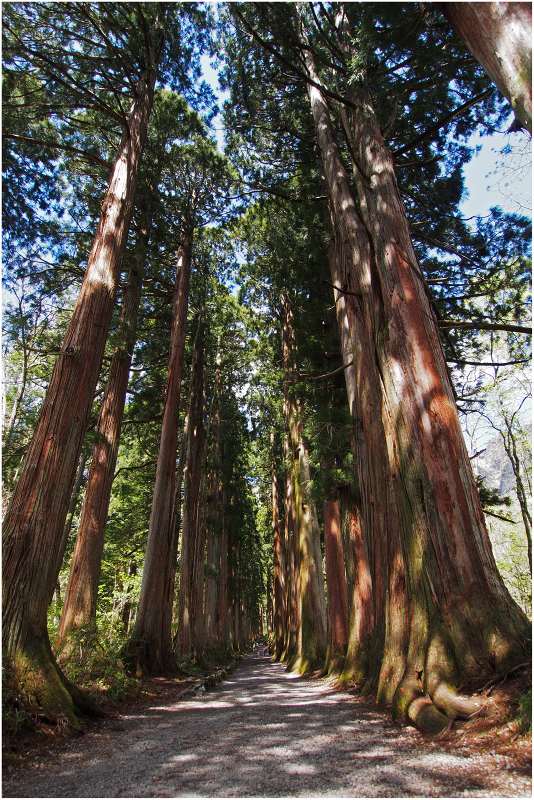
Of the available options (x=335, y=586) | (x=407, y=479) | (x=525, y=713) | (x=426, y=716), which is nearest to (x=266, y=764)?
(x=426, y=716)

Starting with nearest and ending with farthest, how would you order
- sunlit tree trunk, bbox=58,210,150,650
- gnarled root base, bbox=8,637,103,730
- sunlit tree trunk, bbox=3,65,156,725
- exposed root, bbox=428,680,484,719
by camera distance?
1. exposed root, bbox=428,680,484,719
2. gnarled root base, bbox=8,637,103,730
3. sunlit tree trunk, bbox=3,65,156,725
4. sunlit tree trunk, bbox=58,210,150,650

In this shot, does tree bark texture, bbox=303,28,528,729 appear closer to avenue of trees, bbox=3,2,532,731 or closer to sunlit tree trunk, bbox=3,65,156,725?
avenue of trees, bbox=3,2,532,731

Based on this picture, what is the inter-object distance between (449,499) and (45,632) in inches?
160

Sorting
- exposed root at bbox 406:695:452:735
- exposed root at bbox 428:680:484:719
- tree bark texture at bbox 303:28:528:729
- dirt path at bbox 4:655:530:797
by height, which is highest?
tree bark texture at bbox 303:28:528:729

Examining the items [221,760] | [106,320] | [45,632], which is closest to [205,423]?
[106,320]

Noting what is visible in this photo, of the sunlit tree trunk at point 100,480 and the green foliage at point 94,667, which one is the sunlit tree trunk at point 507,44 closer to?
the green foliage at point 94,667

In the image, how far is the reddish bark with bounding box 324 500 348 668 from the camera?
10.3 metres

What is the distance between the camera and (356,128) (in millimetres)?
6996

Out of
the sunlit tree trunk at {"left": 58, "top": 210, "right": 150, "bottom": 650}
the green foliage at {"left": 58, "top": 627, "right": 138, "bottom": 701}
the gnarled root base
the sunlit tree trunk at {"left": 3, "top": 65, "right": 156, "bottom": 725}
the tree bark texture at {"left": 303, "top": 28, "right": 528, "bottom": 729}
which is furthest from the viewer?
the sunlit tree trunk at {"left": 58, "top": 210, "right": 150, "bottom": 650}

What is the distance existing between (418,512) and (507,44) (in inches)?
144

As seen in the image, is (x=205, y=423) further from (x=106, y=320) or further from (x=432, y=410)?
(x=432, y=410)

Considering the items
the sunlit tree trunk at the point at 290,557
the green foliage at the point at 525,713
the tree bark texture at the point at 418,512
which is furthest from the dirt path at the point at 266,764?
the sunlit tree trunk at the point at 290,557

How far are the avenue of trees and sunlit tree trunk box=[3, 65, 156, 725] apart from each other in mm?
23

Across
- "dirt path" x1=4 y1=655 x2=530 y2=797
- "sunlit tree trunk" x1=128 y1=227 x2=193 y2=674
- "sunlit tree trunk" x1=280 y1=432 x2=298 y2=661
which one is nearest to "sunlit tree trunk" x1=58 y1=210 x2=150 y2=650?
"sunlit tree trunk" x1=128 y1=227 x2=193 y2=674
